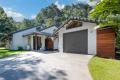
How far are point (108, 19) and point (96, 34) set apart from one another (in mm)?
10166

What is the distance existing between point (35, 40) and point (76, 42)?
12589 mm

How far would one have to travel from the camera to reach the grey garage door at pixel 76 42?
1681cm

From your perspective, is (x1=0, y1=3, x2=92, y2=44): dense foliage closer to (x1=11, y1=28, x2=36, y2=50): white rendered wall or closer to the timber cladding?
(x1=11, y1=28, x2=36, y2=50): white rendered wall

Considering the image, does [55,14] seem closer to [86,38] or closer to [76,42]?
[76,42]

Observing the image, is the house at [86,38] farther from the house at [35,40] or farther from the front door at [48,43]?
the front door at [48,43]

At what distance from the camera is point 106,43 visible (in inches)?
555

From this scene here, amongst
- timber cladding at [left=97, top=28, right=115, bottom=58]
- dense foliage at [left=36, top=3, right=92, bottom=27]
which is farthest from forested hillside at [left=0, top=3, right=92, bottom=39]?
timber cladding at [left=97, top=28, right=115, bottom=58]

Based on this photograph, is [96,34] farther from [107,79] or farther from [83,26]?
[107,79]

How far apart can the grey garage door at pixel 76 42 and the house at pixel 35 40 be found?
25.8 ft

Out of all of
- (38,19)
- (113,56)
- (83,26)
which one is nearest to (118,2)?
(113,56)

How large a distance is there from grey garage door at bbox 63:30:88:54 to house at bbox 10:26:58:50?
7851mm

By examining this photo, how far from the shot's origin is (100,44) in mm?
14695

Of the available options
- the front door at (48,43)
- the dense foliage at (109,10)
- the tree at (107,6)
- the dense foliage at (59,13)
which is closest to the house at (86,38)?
the front door at (48,43)

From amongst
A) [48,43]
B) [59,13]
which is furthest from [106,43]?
[59,13]
